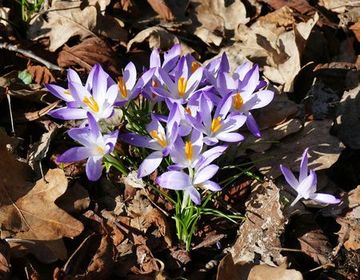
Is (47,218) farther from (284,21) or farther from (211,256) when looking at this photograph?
(284,21)

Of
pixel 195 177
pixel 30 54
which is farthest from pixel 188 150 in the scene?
pixel 30 54

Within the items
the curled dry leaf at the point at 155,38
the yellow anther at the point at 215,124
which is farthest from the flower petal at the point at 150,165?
the curled dry leaf at the point at 155,38

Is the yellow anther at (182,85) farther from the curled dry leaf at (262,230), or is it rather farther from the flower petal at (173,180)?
the curled dry leaf at (262,230)

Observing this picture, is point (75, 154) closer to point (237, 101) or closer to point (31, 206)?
point (31, 206)

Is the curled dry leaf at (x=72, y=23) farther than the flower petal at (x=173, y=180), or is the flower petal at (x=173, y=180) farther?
the curled dry leaf at (x=72, y=23)

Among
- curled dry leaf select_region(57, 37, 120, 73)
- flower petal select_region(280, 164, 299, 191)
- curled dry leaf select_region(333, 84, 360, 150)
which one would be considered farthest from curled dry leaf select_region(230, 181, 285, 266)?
curled dry leaf select_region(57, 37, 120, 73)

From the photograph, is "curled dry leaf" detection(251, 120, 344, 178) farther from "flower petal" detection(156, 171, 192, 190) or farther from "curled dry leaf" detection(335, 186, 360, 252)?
"flower petal" detection(156, 171, 192, 190)
